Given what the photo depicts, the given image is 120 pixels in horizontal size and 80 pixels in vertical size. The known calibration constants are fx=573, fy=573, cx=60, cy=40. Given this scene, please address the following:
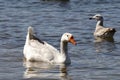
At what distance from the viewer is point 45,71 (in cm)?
1484

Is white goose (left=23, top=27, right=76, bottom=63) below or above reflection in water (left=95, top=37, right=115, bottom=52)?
above

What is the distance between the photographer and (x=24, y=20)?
23.1 m

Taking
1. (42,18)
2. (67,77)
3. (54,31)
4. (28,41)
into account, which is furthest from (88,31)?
(67,77)

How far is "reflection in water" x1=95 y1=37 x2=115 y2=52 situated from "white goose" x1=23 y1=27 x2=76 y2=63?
1899mm

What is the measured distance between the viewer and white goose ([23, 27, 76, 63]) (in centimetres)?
1596

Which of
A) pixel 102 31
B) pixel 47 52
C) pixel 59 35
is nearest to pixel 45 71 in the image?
pixel 47 52

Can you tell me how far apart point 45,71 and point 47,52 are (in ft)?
4.95

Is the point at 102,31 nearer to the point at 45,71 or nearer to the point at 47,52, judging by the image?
the point at 47,52

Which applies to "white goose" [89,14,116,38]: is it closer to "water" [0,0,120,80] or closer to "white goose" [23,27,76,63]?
"water" [0,0,120,80]

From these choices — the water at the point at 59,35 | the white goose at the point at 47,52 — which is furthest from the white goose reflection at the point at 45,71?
the white goose at the point at 47,52

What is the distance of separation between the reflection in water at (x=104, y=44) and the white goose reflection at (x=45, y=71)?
2.45 m

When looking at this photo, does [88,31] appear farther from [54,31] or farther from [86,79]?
[86,79]

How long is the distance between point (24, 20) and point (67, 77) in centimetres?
910

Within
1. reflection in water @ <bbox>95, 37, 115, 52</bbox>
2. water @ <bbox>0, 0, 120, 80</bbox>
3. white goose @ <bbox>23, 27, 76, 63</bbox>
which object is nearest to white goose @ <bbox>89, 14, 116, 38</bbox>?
reflection in water @ <bbox>95, 37, 115, 52</bbox>
